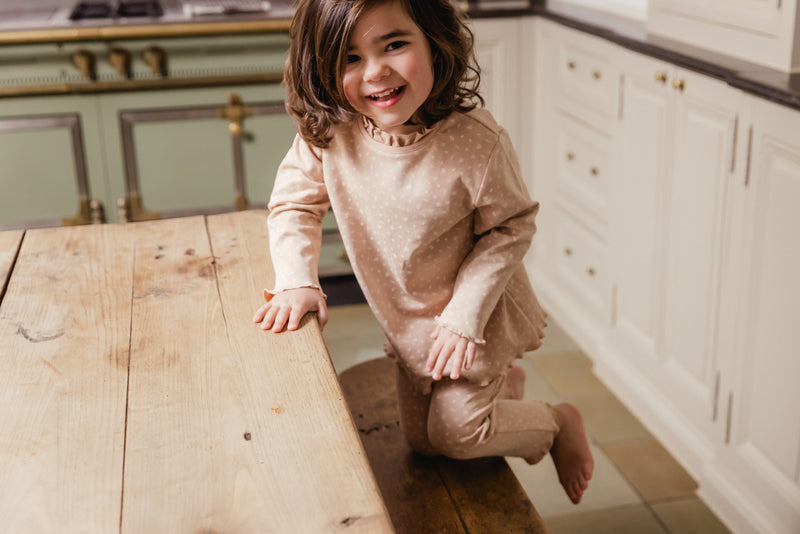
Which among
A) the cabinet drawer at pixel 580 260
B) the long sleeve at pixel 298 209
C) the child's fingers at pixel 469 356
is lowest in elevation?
the cabinet drawer at pixel 580 260

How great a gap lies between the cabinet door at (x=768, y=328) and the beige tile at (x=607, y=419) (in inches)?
16.7

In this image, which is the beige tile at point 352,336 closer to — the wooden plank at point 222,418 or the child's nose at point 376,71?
the wooden plank at point 222,418

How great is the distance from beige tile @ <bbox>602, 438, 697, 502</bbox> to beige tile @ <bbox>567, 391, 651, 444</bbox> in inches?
1.4

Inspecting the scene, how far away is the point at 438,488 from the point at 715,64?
1.19 metres

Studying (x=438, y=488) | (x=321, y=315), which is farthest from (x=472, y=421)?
(x=321, y=315)

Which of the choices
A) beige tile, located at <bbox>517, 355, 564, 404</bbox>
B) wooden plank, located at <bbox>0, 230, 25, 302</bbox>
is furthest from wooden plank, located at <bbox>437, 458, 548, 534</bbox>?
beige tile, located at <bbox>517, 355, 564, 404</bbox>

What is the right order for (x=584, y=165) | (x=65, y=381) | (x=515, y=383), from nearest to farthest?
(x=65, y=381) → (x=515, y=383) → (x=584, y=165)

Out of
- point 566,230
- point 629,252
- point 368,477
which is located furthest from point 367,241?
point 566,230

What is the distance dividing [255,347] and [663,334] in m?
1.53

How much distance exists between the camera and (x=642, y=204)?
2512 mm

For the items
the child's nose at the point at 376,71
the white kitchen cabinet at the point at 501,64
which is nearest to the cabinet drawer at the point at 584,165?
the white kitchen cabinet at the point at 501,64

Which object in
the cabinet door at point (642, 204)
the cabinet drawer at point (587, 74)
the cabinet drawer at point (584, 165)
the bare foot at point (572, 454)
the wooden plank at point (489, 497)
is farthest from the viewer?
the cabinet drawer at point (584, 165)

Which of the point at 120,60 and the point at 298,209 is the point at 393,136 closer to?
A: the point at 298,209

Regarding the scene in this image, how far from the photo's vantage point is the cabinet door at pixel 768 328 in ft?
6.11
